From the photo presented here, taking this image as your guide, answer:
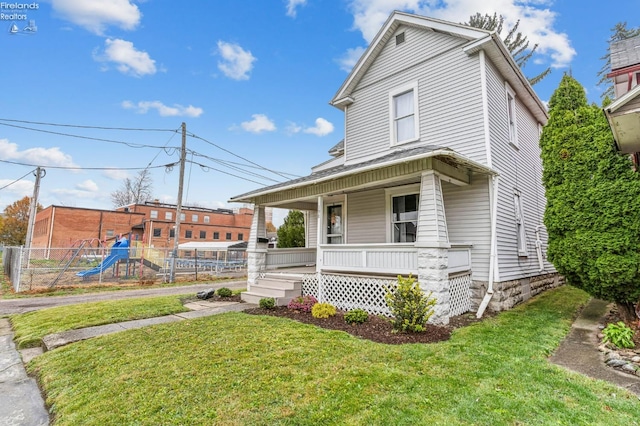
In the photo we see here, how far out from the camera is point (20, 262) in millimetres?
11875

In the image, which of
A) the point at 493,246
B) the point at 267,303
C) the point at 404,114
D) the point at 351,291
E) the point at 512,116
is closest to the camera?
the point at 493,246

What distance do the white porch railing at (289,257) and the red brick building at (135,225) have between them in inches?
1214

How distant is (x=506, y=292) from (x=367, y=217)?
426 cm

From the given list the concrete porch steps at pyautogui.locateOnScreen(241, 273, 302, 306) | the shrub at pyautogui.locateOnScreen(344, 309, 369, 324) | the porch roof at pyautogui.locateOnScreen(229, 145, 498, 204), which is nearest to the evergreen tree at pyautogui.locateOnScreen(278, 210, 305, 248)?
the concrete porch steps at pyautogui.locateOnScreen(241, 273, 302, 306)

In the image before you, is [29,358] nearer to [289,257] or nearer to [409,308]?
[409,308]

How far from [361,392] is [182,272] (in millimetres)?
18406

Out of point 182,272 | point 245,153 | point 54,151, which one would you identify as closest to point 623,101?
point 245,153

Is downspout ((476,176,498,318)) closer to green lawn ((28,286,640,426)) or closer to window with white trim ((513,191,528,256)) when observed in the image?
green lawn ((28,286,640,426))

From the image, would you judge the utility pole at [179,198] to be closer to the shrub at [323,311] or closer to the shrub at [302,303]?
the shrub at [302,303]

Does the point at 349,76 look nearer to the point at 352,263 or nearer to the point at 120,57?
the point at 352,263

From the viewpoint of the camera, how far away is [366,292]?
24.2 ft

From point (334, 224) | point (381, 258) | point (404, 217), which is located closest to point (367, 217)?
point (404, 217)

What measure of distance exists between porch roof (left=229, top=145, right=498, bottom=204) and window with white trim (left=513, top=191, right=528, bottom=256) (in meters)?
2.16

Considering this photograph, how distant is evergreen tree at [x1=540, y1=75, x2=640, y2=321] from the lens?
5.23 meters
